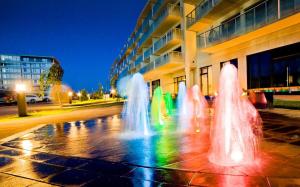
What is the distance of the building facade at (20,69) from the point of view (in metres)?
106

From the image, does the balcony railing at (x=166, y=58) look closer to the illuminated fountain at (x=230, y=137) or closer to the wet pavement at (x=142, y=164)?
the wet pavement at (x=142, y=164)

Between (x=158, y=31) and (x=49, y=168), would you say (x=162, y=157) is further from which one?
(x=158, y=31)

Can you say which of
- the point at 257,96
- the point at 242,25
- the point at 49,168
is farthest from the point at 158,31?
the point at 49,168

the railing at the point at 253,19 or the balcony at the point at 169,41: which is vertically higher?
the balcony at the point at 169,41

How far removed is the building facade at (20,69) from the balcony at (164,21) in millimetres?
87102

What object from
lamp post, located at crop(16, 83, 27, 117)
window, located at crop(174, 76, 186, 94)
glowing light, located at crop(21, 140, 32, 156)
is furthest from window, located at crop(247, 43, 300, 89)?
lamp post, located at crop(16, 83, 27, 117)

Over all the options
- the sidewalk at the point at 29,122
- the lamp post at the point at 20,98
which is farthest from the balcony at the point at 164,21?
the lamp post at the point at 20,98

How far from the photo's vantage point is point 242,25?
16609 millimetres

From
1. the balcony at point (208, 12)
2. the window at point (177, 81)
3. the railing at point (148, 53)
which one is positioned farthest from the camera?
the railing at point (148, 53)

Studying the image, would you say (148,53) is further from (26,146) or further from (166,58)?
(26,146)

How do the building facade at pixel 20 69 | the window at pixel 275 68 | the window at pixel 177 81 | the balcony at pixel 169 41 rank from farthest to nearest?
1. the building facade at pixel 20 69
2. the window at pixel 177 81
3. the balcony at pixel 169 41
4. the window at pixel 275 68

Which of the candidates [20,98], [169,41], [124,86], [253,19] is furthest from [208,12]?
[124,86]

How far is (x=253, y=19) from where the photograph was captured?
50.9 ft

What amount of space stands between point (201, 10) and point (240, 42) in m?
5.80
